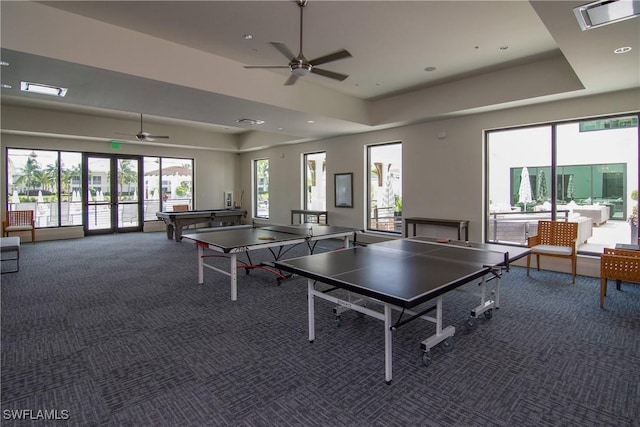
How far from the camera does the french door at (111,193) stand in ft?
32.8

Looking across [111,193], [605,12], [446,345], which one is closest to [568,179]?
[605,12]

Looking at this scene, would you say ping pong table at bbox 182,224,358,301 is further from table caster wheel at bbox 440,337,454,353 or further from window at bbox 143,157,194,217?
window at bbox 143,157,194,217

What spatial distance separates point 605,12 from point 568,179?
367 cm

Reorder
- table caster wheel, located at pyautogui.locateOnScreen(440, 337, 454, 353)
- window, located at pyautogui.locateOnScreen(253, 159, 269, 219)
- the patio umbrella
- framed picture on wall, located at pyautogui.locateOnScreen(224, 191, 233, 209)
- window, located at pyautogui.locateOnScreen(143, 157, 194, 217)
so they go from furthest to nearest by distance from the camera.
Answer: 1. framed picture on wall, located at pyautogui.locateOnScreen(224, 191, 233, 209)
2. window, located at pyautogui.locateOnScreen(253, 159, 269, 219)
3. window, located at pyautogui.locateOnScreen(143, 157, 194, 217)
4. the patio umbrella
5. table caster wheel, located at pyautogui.locateOnScreen(440, 337, 454, 353)

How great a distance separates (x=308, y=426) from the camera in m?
2.01

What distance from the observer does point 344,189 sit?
29.0 ft

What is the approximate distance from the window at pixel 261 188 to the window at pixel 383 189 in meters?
4.43

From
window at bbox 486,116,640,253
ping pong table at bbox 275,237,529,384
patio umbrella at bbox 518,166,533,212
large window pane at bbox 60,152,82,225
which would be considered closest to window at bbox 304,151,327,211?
window at bbox 486,116,640,253

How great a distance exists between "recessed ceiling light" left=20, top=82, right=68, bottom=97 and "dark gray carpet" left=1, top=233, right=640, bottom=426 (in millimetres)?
2804

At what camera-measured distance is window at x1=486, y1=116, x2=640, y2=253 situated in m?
5.27

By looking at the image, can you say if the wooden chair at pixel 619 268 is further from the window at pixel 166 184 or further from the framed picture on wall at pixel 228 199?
the window at pixel 166 184

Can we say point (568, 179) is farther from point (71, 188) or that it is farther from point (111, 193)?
point (71, 188)

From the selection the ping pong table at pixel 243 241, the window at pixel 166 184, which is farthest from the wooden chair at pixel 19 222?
the ping pong table at pixel 243 241

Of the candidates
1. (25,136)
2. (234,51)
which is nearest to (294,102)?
(234,51)
